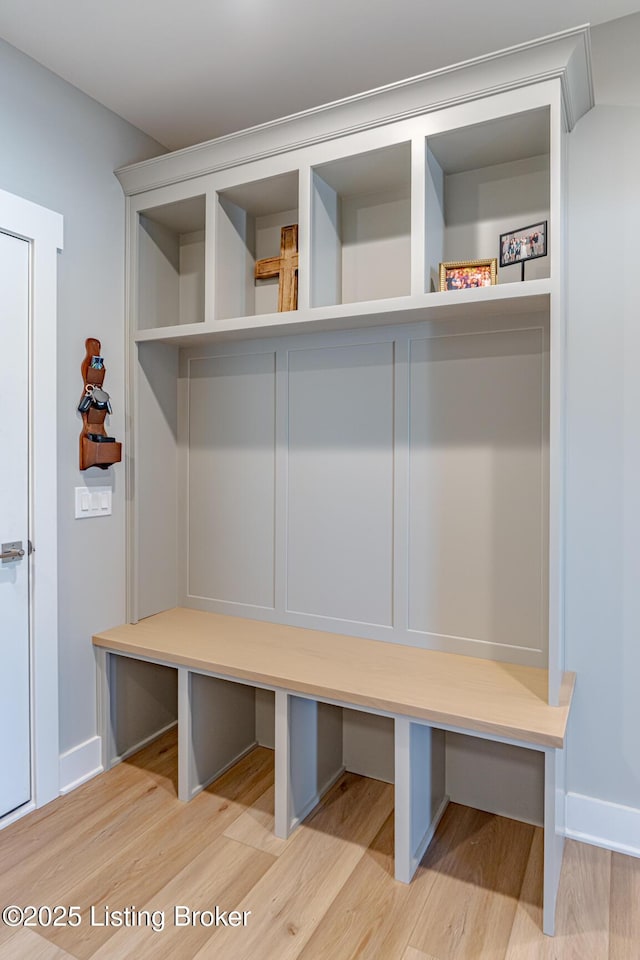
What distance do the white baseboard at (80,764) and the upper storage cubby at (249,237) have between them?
70.1 inches

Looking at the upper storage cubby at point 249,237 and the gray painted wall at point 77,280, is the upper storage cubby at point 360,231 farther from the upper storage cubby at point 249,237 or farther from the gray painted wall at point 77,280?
the gray painted wall at point 77,280

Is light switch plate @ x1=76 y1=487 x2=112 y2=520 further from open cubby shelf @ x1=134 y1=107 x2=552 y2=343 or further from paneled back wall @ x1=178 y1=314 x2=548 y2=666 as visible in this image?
open cubby shelf @ x1=134 y1=107 x2=552 y2=343

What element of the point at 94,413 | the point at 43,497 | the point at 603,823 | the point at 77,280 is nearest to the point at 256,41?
the point at 77,280

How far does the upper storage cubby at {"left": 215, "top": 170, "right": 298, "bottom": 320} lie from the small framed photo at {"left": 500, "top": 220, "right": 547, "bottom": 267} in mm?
814

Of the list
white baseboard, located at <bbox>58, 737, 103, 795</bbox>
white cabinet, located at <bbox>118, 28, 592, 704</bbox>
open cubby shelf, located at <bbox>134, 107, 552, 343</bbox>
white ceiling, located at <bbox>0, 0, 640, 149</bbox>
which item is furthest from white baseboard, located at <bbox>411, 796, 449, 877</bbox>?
white ceiling, located at <bbox>0, 0, 640, 149</bbox>

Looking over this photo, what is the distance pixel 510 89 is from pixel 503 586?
62.0 inches

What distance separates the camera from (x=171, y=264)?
2762 mm

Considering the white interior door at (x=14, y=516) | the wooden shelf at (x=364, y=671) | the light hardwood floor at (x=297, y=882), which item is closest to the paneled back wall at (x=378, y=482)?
the wooden shelf at (x=364, y=671)

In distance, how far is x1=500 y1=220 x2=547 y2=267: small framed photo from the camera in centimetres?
184

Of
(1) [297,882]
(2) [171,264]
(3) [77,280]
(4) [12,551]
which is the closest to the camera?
(1) [297,882]

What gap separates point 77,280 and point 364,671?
1.81 meters

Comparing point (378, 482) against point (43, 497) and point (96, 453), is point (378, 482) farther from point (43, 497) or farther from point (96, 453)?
point (43, 497)

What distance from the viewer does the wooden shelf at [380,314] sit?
1831 mm

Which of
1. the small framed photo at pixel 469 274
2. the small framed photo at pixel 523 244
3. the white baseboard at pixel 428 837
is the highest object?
the small framed photo at pixel 523 244
